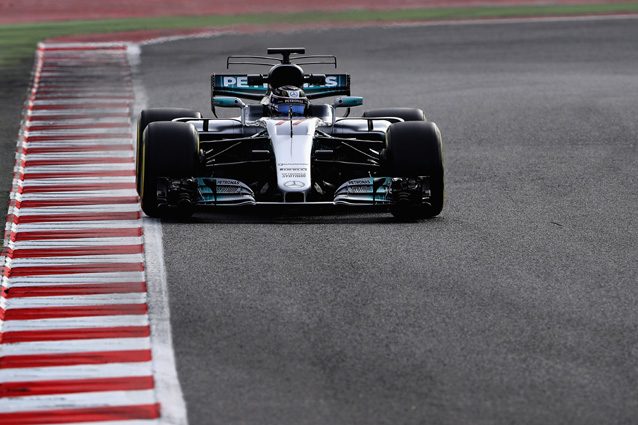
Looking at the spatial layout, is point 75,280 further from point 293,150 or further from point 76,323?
point 293,150

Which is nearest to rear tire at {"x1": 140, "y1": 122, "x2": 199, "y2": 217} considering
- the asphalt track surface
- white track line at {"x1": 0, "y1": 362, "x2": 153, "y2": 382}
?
the asphalt track surface

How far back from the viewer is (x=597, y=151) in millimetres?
18703

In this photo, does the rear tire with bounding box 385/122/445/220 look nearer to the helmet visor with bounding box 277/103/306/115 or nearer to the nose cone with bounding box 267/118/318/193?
the nose cone with bounding box 267/118/318/193

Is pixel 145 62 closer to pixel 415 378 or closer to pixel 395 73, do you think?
pixel 395 73

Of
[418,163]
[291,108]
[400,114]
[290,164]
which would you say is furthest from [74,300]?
[400,114]

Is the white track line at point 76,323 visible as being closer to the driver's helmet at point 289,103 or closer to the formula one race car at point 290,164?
the formula one race car at point 290,164

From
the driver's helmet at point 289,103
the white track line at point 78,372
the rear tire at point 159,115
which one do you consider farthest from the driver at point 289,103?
the white track line at point 78,372

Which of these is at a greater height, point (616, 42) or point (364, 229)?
point (364, 229)

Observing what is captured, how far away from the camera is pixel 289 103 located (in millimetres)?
15453

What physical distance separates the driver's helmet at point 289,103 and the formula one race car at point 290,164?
0.32 ft

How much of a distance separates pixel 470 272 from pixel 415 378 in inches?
116

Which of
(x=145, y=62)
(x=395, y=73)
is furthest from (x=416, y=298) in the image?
(x=145, y=62)

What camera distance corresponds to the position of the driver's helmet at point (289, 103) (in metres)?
15.4

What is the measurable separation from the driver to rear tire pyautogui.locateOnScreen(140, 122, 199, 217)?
136 cm
